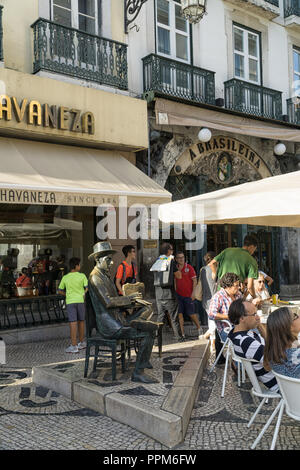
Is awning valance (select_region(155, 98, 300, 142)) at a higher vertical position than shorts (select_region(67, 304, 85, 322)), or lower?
higher

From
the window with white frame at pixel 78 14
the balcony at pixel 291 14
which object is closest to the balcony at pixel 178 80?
the window with white frame at pixel 78 14

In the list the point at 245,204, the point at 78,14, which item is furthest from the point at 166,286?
the point at 78,14

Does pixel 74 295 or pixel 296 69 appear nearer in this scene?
pixel 74 295

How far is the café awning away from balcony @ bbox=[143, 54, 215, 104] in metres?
5.37

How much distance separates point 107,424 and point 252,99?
35.7 feet

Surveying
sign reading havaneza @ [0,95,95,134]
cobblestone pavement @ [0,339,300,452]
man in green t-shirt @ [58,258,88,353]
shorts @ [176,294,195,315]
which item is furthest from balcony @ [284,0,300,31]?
cobblestone pavement @ [0,339,300,452]

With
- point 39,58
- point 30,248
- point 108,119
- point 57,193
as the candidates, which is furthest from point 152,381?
point 39,58

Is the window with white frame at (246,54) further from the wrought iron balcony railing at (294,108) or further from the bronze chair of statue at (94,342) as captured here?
the bronze chair of statue at (94,342)

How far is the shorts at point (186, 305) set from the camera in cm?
884

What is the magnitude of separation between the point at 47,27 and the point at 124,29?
2.02 m

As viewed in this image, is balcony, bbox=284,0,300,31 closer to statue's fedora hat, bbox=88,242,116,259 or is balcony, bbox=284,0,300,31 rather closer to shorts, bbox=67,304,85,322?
shorts, bbox=67,304,85,322

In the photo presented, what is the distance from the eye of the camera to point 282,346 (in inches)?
143

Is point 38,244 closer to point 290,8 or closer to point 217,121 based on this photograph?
point 217,121

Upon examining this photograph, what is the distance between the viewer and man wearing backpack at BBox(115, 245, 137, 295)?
8477 millimetres
